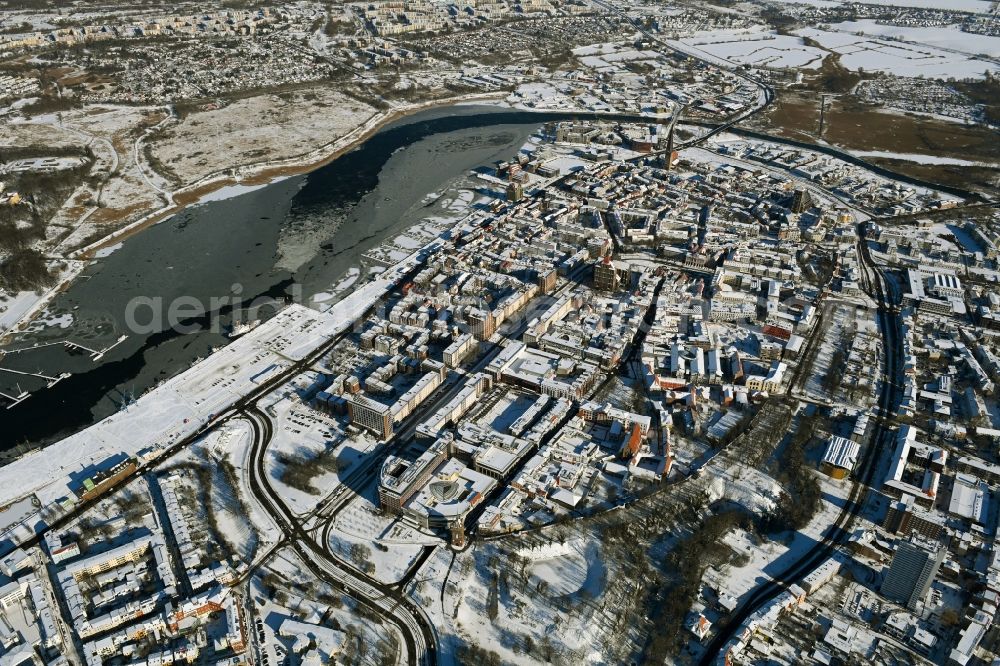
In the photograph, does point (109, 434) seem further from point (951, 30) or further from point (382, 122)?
point (951, 30)

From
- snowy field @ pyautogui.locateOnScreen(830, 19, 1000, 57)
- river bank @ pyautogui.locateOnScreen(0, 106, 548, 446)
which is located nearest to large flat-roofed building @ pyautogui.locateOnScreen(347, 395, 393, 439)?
river bank @ pyautogui.locateOnScreen(0, 106, 548, 446)

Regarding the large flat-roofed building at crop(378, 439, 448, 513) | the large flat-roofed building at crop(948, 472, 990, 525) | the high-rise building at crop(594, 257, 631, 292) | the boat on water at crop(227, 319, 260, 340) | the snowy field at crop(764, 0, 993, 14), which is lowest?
the large flat-roofed building at crop(948, 472, 990, 525)

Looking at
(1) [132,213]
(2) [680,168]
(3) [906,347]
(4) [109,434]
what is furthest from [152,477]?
(2) [680,168]

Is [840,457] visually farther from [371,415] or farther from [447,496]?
[371,415]

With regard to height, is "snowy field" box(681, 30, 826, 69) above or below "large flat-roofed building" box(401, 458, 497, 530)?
above

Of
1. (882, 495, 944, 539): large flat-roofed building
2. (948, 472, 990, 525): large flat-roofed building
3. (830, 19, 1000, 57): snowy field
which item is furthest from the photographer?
(830, 19, 1000, 57): snowy field

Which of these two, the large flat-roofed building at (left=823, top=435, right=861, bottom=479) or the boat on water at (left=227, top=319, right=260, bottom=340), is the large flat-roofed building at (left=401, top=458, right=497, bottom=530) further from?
the boat on water at (left=227, top=319, right=260, bottom=340)

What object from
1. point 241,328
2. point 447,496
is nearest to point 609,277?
point 447,496
